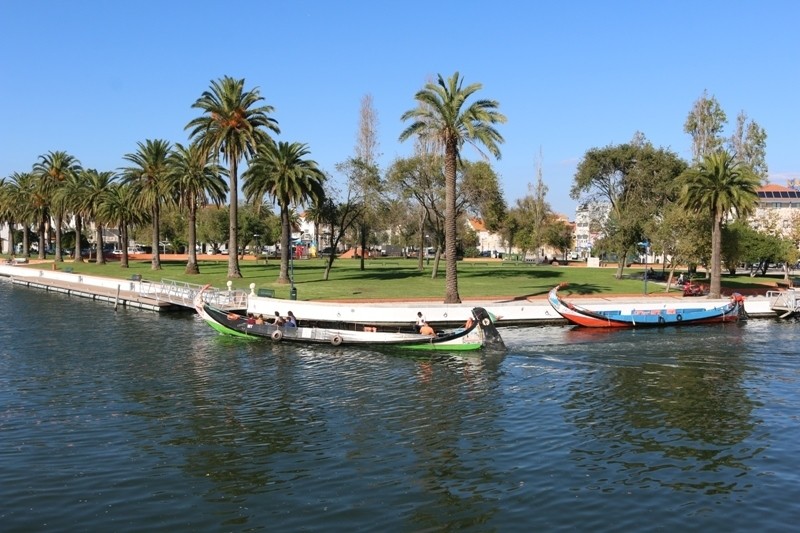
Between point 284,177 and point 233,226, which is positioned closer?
point 284,177

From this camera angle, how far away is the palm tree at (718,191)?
57219 mm

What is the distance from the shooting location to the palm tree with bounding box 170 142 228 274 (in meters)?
76.2

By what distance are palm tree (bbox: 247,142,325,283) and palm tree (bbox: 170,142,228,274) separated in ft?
37.7

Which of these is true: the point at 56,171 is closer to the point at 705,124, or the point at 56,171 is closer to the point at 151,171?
the point at 151,171

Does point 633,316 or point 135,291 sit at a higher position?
point 135,291

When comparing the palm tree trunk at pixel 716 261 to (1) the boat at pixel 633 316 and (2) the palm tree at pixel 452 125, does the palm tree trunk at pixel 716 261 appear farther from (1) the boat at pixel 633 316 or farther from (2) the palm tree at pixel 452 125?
(2) the palm tree at pixel 452 125

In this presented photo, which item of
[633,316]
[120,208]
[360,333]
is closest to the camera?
[360,333]

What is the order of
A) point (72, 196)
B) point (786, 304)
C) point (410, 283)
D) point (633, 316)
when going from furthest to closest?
point (72, 196)
point (410, 283)
point (786, 304)
point (633, 316)

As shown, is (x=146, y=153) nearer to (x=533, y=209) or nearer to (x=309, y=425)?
(x=309, y=425)

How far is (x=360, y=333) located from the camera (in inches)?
1508

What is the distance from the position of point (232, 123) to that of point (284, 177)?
8.69 meters

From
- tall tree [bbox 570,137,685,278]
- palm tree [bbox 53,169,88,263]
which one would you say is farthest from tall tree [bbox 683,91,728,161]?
palm tree [bbox 53,169,88,263]

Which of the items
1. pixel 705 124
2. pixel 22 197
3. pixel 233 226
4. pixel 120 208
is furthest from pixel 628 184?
pixel 22 197

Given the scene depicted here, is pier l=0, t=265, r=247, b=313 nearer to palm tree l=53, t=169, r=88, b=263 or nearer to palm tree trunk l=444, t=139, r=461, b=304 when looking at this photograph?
palm tree trunk l=444, t=139, r=461, b=304
